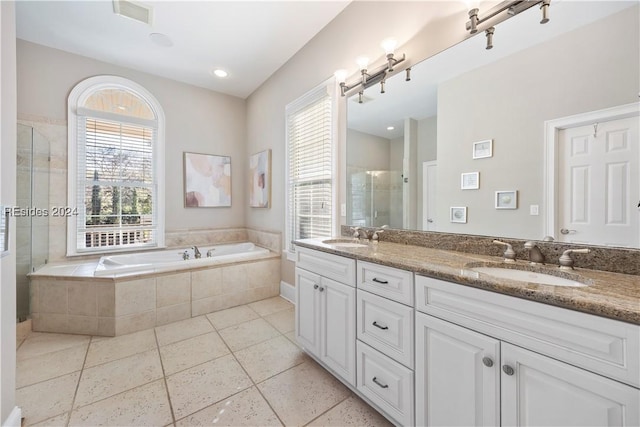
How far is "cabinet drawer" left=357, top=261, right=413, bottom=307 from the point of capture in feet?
3.91

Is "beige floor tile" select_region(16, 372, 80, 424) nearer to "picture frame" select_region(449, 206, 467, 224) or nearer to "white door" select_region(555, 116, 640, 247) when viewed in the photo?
"picture frame" select_region(449, 206, 467, 224)

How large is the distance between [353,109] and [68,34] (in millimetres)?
2991

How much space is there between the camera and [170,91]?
3504 mm

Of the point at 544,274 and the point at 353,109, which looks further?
the point at 353,109

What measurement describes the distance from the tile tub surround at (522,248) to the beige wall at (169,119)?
2916mm

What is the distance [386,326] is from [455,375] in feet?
1.14

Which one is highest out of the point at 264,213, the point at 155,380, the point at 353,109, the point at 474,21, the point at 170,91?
the point at 170,91

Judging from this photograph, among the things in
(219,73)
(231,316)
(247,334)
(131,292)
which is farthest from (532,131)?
(219,73)

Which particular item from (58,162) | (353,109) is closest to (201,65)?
(58,162)

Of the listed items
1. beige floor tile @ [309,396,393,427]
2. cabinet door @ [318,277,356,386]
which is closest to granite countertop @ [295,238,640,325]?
cabinet door @ [318,277,356,386]

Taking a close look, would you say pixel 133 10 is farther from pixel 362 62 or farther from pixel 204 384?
pixel 204 384

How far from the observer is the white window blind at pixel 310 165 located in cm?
257

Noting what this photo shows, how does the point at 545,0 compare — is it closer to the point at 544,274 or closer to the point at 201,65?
the point at 544,274

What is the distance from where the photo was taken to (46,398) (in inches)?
59.5
